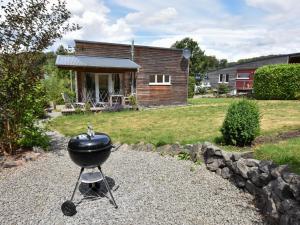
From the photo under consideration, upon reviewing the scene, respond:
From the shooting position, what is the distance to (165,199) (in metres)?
4.12

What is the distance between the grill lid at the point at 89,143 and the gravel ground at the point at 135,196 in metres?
0.97

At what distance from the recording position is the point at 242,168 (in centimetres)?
441

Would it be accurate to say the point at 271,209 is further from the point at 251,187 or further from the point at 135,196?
the point at 135,196

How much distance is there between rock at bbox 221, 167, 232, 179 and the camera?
4.81 m

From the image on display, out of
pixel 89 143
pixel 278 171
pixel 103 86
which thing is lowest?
pixel 278 171

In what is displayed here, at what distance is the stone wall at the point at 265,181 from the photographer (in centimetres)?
313

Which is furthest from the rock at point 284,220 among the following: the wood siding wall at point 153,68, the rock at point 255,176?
the wood siding wall at point 153,68

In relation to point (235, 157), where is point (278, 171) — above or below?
above

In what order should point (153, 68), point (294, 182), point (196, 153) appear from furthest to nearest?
point (153, 68)
point (196, 153)
point (294, 182)

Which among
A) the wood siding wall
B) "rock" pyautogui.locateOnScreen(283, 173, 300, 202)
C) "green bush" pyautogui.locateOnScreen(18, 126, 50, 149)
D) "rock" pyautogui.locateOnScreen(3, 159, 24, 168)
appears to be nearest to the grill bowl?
"rock" pyautogui.locateOnScreen(283, 173, 300, 202)

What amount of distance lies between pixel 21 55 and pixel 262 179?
5856mm

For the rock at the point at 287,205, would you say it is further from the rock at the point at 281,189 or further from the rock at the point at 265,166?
the rock at the point at 265,166

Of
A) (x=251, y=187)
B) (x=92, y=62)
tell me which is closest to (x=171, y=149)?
(x=251, y=187)

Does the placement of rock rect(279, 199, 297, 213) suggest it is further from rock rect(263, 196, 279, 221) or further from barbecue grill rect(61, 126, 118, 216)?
barbecue grill rect(61, 126, 118, 216)
